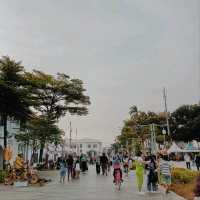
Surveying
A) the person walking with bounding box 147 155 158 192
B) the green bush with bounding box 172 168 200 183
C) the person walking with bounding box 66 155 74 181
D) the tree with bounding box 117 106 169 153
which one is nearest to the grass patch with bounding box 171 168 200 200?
the green bush with bounding box 172 168 200 183

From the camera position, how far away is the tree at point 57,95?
50062 mm

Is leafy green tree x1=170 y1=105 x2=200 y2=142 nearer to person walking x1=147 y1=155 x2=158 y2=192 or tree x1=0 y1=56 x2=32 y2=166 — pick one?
tree x1=0 y1=56 x2=32 y2=166

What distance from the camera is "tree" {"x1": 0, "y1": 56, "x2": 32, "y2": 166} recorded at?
1202 inches

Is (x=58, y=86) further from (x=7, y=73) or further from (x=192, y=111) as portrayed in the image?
(x=192, y=111)

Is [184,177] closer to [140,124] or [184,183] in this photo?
[184,183]

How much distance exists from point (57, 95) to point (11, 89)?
846 inches

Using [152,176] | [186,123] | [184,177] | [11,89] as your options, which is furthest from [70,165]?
[186,123]

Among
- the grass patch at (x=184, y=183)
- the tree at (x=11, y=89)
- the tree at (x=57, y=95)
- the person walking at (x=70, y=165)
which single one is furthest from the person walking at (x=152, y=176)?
the tree at (x=57, y=95)

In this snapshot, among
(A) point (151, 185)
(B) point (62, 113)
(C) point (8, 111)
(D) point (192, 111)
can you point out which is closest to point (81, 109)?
(B) point (62, 113)

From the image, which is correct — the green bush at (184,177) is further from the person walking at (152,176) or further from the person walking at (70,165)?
the person walking at (70,165)

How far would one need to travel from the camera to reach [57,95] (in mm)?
51656

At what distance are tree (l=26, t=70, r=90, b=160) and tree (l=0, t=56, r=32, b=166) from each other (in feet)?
54.4

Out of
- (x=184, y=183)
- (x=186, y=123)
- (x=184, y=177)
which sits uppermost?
(x=186, y=123)

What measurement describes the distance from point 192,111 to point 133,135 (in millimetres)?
13633
